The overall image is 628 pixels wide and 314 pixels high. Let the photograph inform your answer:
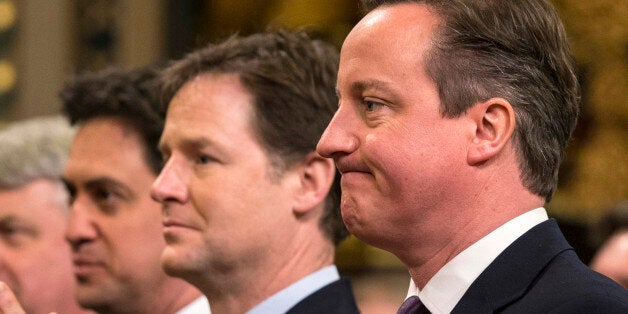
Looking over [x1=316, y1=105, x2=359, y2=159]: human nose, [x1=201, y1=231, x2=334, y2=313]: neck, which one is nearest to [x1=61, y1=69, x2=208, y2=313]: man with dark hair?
[x1=201, y1=231, x2=334, y2=313]: neck

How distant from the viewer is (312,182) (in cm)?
341

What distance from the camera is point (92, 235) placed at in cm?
411

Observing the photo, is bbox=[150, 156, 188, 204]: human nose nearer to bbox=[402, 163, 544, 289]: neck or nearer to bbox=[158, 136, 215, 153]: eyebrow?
bbox=[158, 136, 215, 153]: eyebrow

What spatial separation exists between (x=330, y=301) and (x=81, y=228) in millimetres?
1205

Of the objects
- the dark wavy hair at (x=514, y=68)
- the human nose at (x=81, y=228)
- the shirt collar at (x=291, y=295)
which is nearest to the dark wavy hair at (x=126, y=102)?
the human nose at (x=81, y=228)

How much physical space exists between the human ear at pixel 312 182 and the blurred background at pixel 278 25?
8.44ft

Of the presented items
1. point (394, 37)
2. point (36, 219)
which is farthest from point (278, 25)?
point (394, 37)

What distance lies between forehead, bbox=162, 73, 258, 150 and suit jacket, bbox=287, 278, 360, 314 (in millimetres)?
472

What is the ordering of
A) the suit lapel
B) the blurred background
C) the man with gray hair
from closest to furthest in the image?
the suit lapel < the man with gray hair < the blurred background

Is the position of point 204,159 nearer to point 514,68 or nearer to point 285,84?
point 285,84

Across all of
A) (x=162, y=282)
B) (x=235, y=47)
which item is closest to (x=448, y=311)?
(x=235, y=47)

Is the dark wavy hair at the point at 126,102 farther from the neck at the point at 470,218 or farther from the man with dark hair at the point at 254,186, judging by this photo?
the neck at the point at 470,218

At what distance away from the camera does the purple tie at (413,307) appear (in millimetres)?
2443

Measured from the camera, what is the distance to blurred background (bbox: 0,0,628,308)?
20.3 ft
